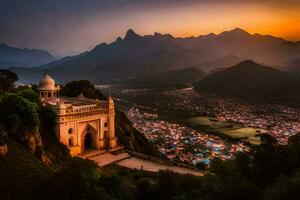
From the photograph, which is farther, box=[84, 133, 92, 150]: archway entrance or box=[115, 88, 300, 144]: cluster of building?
box=[115, 88, 300, 144]: cluster of building

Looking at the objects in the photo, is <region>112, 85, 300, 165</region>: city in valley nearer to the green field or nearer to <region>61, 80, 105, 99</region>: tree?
the green field

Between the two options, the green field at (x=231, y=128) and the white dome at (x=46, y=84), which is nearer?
the white dome at (x=46, y=84)

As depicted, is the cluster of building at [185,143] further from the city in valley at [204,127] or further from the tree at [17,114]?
the tree at [17,114]

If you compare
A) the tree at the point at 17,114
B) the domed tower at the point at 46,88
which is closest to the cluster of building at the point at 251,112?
the domed tower at the point at 46,88

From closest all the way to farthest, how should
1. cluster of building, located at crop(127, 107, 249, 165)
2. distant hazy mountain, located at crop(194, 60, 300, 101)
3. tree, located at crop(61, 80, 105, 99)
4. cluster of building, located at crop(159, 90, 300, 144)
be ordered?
tree, located at crop(61, 80, 105, 99)
cluster of building, located at crop(127, 107, 249, 165)
cluster of building, located at crop(159, 90, 300, 144)
distant hazy mountain, located at crop(194, 60, 300, 101)

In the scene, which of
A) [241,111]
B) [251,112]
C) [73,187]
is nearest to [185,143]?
[73,187]

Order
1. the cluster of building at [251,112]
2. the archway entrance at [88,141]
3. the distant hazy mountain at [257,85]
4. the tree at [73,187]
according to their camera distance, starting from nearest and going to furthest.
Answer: the tree at [73,187] < the archway entrance at [88,141] < the cluster of building at [251,112] < the distant hazy mountain at [257,85]

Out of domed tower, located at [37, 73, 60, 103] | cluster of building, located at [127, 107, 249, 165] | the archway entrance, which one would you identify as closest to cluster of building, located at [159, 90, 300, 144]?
cluster of building, located at [127, 107, 249, 165]

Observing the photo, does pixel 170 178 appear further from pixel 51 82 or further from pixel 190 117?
pixel 190 117
